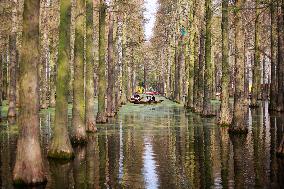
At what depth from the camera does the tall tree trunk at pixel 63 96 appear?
14273mm

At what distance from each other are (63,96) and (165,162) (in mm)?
4146

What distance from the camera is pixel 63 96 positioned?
593 inches

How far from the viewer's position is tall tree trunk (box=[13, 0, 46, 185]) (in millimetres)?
10672

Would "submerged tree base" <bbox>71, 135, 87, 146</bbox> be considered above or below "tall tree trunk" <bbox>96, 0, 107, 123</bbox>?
below

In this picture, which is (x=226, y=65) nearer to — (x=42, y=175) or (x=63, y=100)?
(x=63, y=100)

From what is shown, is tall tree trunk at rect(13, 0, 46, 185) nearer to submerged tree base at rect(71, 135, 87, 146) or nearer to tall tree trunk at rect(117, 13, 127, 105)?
submerged tree base at rect(71, 135, 87, 146)

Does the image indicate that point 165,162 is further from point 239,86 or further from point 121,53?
point 121,53

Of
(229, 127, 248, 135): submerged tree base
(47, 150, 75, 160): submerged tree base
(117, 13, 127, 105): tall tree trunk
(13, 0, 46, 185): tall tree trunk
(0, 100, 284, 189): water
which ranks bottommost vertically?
(0, 100, 284, 189): water

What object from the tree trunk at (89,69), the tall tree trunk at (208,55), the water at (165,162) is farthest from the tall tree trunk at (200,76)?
the tree trunk at (89,69)

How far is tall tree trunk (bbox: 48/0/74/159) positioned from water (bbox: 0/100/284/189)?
60cm

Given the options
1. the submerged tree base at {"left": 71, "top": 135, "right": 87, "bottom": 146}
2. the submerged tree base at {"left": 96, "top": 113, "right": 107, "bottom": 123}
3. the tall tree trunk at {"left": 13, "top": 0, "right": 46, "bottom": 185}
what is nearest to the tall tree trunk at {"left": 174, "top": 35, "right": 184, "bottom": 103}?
the submerged tree base at {"left": 96, "top": 113, "right": 107, "bottom": 123}

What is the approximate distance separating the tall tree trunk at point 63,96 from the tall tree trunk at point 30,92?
3306 mm

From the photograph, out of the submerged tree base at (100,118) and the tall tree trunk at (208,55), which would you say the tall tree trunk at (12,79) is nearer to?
the submerged tree base at (100,118)

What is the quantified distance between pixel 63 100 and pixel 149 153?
341cm
